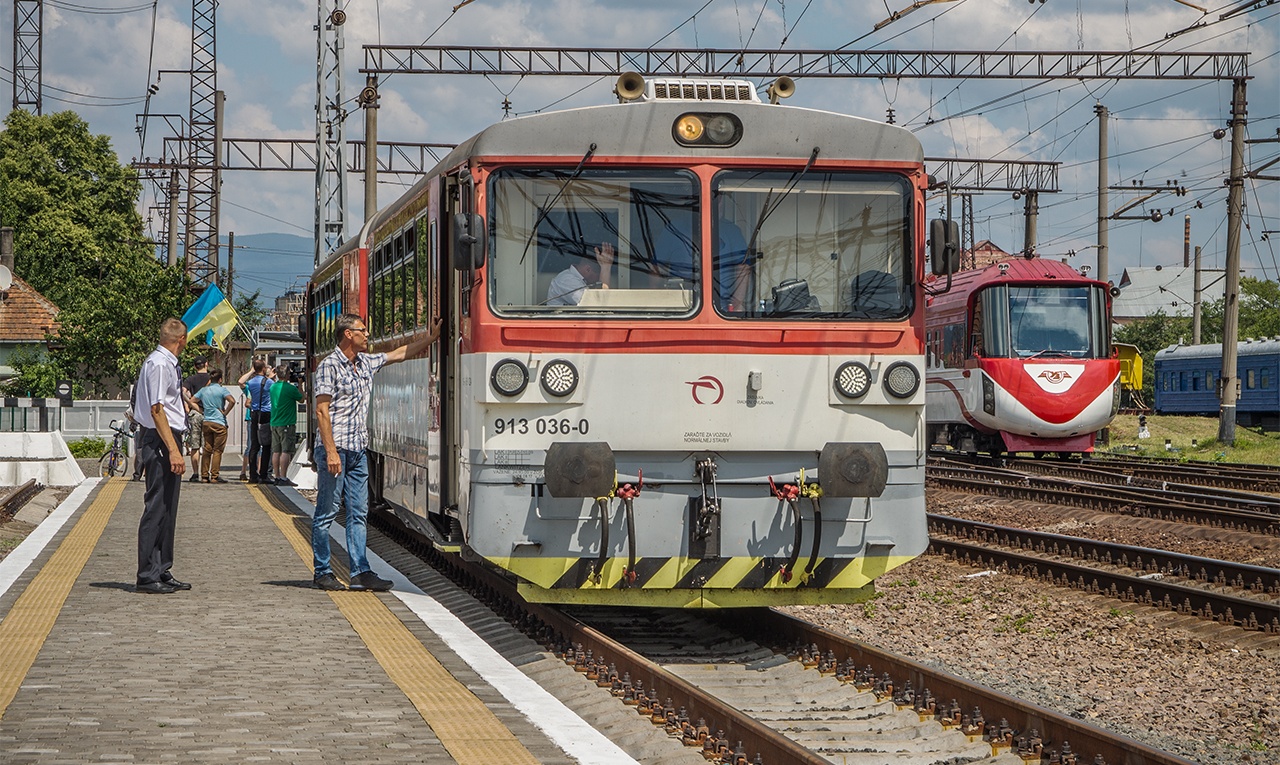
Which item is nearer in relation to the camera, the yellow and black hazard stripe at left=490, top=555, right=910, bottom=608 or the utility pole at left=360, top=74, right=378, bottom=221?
the yellow and black hazard stripe at left=490, top=555, right=910, bottom=608

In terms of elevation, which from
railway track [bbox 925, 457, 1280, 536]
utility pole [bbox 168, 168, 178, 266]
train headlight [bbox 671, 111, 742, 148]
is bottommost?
railway track [bbox 925, 457, 1280, 536]

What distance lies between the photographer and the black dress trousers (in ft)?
34.2

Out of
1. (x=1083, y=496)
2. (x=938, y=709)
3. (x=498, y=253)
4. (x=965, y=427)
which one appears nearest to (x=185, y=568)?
(x=498, y=253)

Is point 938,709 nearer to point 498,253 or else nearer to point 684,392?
point 684,392

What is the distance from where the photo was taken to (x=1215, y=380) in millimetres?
50688

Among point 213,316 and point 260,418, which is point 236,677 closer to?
point 260,418

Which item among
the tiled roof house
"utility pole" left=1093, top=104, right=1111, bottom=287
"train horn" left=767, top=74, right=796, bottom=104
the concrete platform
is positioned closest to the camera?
the concrete platform

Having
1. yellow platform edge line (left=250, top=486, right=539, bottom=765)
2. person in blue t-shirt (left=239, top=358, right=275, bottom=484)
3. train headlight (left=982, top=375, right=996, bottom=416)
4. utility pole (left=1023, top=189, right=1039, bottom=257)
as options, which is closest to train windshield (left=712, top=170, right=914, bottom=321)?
yellow platform edge line (left=250, top=486, right=539, bottom=765)

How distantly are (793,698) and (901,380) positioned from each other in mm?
2002

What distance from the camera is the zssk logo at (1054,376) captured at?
25.1 m

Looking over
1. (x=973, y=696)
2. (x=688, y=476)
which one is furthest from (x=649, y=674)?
(x=973, y=696)

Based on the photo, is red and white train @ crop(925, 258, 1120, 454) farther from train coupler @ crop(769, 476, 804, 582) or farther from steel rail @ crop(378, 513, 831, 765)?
train coupler @ crop(769, 476, 804, 582)

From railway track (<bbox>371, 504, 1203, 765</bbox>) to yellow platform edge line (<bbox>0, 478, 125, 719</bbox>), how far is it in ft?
8.92

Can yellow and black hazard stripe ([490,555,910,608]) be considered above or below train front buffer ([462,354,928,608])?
below
